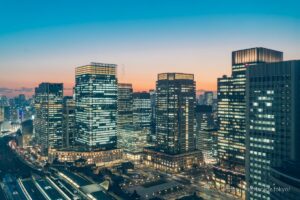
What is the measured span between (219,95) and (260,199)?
84325mm

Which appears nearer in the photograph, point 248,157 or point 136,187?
point 248,157

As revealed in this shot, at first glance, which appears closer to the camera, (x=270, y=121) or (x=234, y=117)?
(x=270, y=121)

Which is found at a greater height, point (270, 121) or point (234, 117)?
point (270, 121)

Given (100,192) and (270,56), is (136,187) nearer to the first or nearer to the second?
(100,192)

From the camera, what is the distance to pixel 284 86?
113 meters

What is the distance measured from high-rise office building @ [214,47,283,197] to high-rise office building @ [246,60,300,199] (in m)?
41.6

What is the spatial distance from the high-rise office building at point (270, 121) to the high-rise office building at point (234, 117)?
136ft

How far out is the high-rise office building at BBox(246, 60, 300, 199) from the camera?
111 meters

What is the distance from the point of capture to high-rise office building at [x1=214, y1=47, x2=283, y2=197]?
16450 cm

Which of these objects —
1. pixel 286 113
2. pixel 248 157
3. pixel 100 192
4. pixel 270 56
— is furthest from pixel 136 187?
pixel 270 56

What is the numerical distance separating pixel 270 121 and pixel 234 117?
5830 centimetres

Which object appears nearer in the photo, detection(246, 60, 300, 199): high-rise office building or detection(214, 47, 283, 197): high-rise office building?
detection(246, 60, 300, 199): high-rise office building

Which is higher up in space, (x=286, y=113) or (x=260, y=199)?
(x=286, y=113)

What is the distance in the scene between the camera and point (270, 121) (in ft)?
379
